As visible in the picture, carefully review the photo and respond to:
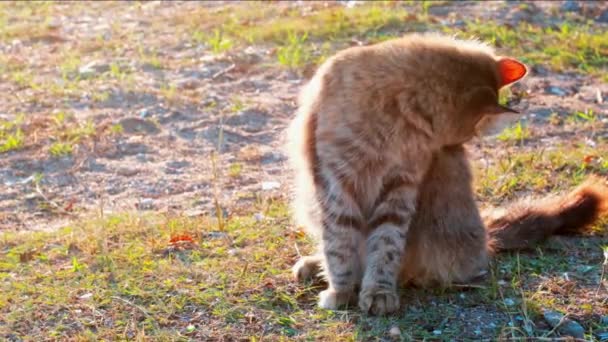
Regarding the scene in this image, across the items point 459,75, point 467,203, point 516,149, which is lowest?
point 516,149

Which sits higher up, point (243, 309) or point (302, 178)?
point (302, 178)

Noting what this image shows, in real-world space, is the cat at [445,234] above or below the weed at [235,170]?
above

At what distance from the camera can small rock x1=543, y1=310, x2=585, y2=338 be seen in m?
3.89

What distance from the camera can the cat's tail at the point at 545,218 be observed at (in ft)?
15.5

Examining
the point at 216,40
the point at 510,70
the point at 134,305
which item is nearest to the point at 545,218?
the point at 510,70

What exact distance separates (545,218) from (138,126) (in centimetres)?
307

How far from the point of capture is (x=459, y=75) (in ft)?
13.4

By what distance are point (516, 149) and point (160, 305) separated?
9.73 ft

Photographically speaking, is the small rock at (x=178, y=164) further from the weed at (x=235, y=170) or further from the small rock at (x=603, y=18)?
the small rock at (x=603, y=18)

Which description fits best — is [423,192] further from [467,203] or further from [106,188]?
[106,188]

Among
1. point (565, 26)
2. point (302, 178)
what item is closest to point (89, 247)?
point (302, 178)

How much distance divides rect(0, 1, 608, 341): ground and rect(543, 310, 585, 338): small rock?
14 millimetres

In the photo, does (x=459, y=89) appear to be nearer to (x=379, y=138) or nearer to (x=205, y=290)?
(x=379, y=138)

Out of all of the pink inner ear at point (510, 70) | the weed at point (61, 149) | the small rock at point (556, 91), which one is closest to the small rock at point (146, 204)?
the weed at point (61, 149)
